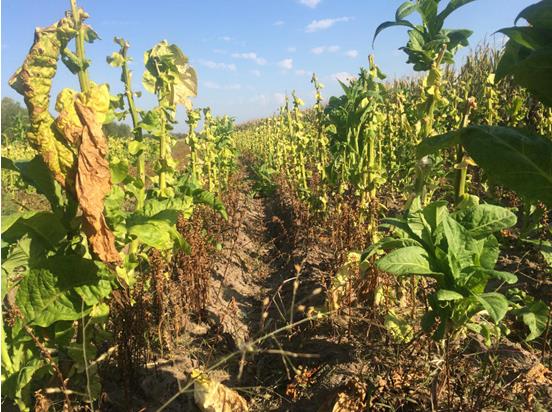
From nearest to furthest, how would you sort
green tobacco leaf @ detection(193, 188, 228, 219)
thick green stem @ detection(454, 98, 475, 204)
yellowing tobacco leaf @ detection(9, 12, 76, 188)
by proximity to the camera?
yellowing tobacco leaf @ detection(9, 12, 76, 188) → thick green stem @ detection(454, 98, 475, 204) → green tobacco leaf @ detection(193, 188, 228, 219)

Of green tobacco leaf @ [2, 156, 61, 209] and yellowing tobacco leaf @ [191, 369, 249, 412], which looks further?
yellowing tobacco leaf @ [191, 369, 249, 412]

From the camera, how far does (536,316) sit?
2.45 meters

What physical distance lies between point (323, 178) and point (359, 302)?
3163 millimetres

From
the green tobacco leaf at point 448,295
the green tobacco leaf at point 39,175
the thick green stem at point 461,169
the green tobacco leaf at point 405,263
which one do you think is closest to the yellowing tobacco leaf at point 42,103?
the green tobacco leaf at point 39,175

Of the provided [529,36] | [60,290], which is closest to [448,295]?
[529,36]

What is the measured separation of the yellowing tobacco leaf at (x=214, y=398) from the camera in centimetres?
220

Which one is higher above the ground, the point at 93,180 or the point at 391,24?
the point at 391,24

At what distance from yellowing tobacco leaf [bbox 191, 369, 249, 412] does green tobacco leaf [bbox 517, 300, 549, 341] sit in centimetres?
166

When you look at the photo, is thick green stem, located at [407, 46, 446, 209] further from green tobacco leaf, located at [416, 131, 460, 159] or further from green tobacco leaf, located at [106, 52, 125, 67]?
green tobacco leaf, located at [106, 52, 125, 67]

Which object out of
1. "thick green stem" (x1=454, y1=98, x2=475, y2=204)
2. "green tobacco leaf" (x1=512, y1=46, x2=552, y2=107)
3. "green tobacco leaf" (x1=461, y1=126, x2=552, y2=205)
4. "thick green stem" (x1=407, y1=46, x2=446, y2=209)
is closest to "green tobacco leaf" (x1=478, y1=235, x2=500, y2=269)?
"green tobacco leaf" (x1=461, y1=126, x2=552, y2=205)

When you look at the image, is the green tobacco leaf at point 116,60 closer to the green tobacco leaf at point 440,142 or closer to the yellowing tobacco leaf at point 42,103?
the yellowing tobacco leaf at point 42,103

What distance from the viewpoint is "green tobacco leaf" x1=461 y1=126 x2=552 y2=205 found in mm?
1723

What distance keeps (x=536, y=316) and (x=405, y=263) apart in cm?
108

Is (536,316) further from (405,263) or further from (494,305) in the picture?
(405,263)
